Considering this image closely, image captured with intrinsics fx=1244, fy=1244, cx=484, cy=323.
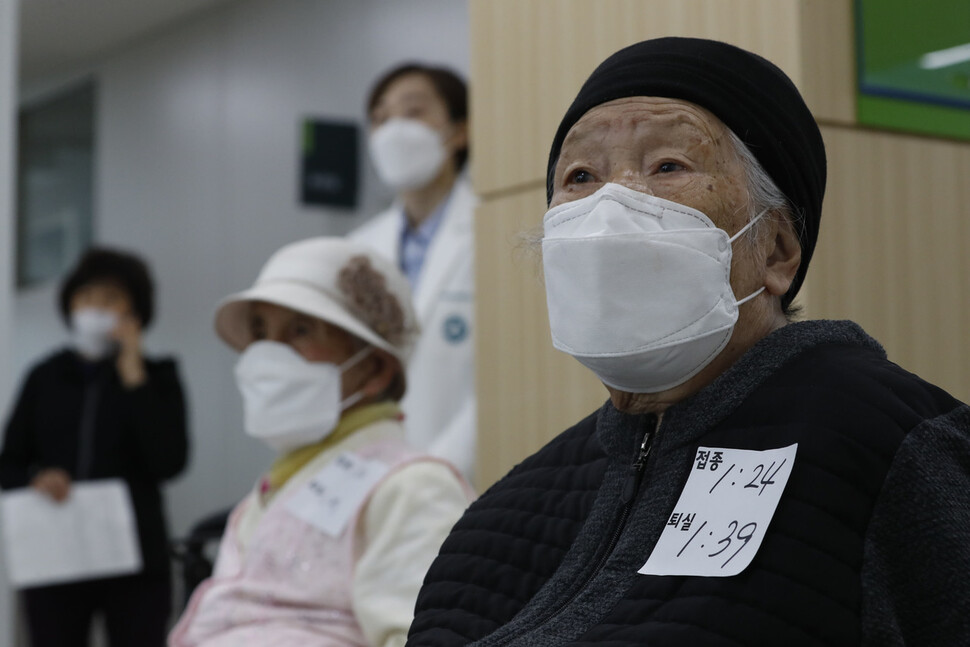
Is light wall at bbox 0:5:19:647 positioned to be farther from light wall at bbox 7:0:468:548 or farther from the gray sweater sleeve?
the gray sweater sleeve

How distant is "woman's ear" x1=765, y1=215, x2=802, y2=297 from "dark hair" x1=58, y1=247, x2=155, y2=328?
151 inches

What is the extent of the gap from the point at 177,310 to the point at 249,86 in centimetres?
147

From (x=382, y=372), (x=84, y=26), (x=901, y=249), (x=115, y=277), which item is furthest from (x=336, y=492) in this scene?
(x=84, y=26)

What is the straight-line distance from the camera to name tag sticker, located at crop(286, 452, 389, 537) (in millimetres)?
2508

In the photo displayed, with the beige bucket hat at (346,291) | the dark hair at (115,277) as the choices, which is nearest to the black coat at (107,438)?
the dark hair at (115,277)

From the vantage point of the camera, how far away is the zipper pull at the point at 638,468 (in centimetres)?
154

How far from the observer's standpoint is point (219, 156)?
753 cm

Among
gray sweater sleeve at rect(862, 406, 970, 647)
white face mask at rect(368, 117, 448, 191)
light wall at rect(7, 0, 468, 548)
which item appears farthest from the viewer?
light wall at rect(7, 0, 468, 548)

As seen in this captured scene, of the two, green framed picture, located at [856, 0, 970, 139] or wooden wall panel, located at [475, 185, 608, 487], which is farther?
wooden wall panel, located at [475, 185, 608, 487]

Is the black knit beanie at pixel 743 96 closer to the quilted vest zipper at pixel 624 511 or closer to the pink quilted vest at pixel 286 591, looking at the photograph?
the quilted vest zipper at pixel 624 511

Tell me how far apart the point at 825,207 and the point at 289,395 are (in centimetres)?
123

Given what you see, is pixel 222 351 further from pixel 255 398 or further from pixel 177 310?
pixel 255 398

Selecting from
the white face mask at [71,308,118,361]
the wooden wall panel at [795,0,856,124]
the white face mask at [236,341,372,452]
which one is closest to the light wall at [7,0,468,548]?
the white face mask at [71,308,118,361]

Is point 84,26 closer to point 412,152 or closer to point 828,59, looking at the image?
point 412,152
